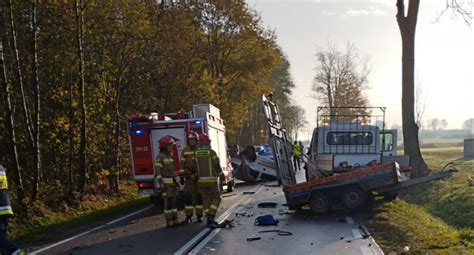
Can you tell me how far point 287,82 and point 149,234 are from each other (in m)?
59.5

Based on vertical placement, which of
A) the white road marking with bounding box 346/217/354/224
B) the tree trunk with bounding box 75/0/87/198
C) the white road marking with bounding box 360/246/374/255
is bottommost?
the white road marking with bounding box 346/217/354/224

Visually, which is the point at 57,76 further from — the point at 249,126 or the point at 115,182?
the point at 249,126

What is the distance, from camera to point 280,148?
42.5 ft

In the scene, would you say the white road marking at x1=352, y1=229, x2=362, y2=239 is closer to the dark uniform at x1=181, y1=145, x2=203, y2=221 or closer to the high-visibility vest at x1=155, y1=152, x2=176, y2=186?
the dark uniform at x1=181, y1=145, x2=203, y2=221

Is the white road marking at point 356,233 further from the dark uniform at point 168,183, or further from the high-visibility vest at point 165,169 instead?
the high-visibility vest at point 165,169

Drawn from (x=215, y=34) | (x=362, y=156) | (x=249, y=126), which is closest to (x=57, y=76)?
(x=362, y=156)

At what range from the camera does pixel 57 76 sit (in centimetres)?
1521

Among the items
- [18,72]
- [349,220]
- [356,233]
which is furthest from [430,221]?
[18,72]

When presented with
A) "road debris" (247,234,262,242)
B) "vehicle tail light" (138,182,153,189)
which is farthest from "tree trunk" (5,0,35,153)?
"road debris" (247,234,262,242)

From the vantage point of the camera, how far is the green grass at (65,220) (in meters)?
10.5

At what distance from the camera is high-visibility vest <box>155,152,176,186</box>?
11.2m

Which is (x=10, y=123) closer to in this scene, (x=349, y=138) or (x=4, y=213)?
(x=4, y=213)

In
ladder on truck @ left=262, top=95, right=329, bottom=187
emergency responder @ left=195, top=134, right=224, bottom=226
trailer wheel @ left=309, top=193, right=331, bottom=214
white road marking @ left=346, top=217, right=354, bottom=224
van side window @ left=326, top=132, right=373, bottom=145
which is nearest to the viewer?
white road marking @ left=346, top=217, right=354, bottom=224

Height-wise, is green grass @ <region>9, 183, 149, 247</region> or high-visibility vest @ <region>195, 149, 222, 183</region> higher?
high-visibility vest @ <region>195, 149, 222, 183</region>
